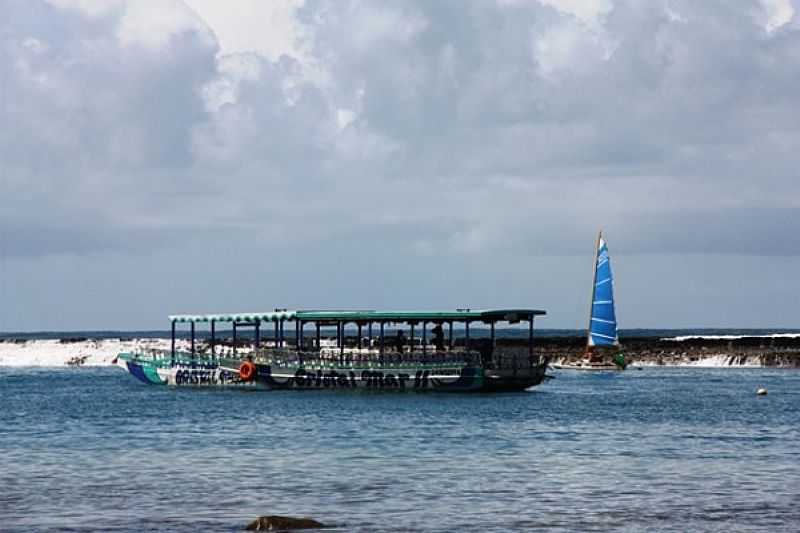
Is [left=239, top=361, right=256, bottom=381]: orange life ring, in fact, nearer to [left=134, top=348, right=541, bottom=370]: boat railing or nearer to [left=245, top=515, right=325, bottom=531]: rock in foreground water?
[left=134, top=348, right=541, bottom=370]: boat railing

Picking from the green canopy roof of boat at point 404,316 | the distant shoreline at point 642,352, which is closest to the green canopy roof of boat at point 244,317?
the green canopy roof of boat at point 404,316

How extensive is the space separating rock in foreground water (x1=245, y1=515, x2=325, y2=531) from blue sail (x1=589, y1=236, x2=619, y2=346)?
3995 inches

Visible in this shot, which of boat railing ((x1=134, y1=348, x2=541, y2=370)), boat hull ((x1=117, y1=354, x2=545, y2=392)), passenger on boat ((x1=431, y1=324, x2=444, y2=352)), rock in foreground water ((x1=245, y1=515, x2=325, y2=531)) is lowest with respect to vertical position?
rock in foreground water ((x1=245, y1=515, x2=325, y2=531))

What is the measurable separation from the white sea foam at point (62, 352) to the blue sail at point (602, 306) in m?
43.5

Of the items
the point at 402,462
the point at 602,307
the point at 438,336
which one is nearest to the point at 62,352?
the point at 602,307

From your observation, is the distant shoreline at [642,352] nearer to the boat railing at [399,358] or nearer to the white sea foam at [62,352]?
the white sea foam at [62,352]

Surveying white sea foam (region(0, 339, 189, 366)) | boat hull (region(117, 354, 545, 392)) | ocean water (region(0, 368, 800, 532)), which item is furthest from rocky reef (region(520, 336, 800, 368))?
boat hull (region(117, 354, 545, 392))

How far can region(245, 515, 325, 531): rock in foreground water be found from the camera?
32.8 meters

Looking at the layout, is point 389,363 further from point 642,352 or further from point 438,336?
point 642,352

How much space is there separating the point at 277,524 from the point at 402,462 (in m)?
14.8

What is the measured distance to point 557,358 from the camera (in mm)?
146125

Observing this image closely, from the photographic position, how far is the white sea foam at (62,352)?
156m

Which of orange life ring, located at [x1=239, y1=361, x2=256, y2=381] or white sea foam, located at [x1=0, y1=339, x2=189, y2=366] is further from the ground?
white sea foam, located at [x1=0, y1=339, x2=189, y2=366]

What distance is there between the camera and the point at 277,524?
108ft
